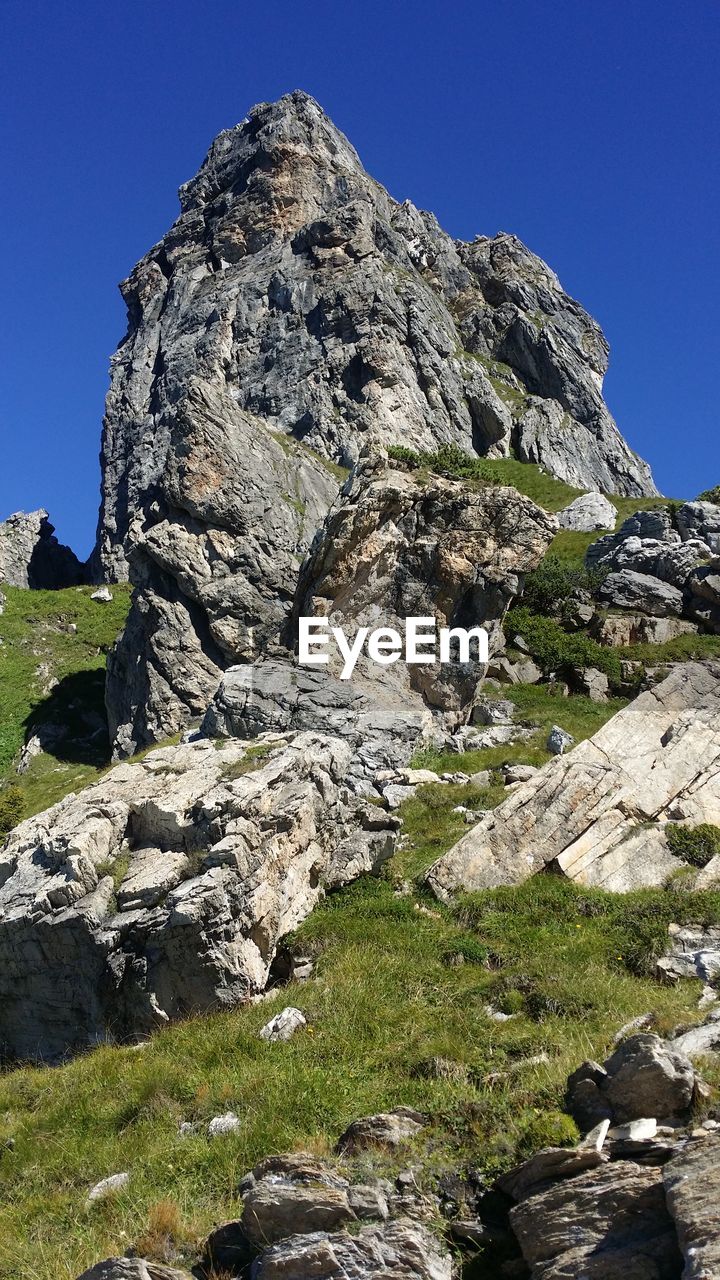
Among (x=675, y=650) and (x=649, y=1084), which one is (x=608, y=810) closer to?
(x=649, y=1084)

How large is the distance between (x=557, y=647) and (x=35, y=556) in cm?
5787

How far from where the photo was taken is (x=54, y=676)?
4284 cm

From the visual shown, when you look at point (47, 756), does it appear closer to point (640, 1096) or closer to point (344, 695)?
point (344, 695)

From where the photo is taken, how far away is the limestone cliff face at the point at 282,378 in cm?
3167

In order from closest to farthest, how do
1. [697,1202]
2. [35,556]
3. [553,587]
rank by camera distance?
[697,1202], [553,587], [35,556]

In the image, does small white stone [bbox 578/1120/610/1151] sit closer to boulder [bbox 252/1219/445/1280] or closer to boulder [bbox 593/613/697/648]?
boulder [bbox 252/1219/445/1280]

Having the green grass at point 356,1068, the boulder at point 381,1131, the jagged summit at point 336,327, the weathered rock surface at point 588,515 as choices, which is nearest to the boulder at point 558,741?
the green grass at point 356,1068

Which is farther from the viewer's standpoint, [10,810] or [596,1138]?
[10,810]

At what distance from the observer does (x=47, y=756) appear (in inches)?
1355

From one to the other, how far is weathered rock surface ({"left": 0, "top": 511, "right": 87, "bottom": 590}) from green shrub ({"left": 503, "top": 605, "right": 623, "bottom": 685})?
51061 mm

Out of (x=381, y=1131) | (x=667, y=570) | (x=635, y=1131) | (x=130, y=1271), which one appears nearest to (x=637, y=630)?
(x=667, y=570)

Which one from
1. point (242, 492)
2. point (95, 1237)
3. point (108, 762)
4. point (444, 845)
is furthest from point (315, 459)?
point (95, 1237)

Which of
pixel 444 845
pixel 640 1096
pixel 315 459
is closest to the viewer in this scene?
pixel 640 1096

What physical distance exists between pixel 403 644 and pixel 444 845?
32.7 feet
